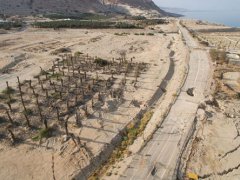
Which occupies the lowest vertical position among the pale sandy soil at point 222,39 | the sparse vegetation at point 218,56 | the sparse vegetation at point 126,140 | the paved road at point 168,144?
the sparse vegetation at point 126,140

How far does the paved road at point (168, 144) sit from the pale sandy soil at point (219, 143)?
93 cm

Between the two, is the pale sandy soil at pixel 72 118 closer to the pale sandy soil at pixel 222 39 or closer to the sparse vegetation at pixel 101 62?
the sparse vegetation at pixel 101 62

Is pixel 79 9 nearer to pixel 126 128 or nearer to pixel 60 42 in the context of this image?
pixel 60 42

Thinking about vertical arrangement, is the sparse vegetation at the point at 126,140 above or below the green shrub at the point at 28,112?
below

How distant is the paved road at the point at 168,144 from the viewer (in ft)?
46.7

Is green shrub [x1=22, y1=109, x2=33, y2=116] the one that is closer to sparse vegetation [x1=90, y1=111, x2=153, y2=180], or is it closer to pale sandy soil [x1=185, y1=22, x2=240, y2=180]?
sparse vegetation [x1=90, y1=111, x2=153, y2=180]

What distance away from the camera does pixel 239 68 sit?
32.5m

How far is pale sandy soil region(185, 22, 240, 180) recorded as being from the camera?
1490 centimetres

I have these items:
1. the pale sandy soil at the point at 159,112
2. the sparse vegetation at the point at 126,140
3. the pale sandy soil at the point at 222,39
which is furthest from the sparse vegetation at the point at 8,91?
the pale sandy soil at the point at 222,39

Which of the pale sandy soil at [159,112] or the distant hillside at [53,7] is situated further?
the distant hillside at [53,7]

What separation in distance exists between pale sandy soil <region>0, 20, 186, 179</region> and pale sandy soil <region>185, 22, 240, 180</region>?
465 centimetres

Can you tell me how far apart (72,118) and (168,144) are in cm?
703

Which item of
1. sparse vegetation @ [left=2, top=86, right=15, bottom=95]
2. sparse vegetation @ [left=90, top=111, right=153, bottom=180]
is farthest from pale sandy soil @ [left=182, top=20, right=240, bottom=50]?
sparse vegetation @ [left=2, top=86, right=15, bottom=95]

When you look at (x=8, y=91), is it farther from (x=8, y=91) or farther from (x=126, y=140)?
(x=126, y=140)
